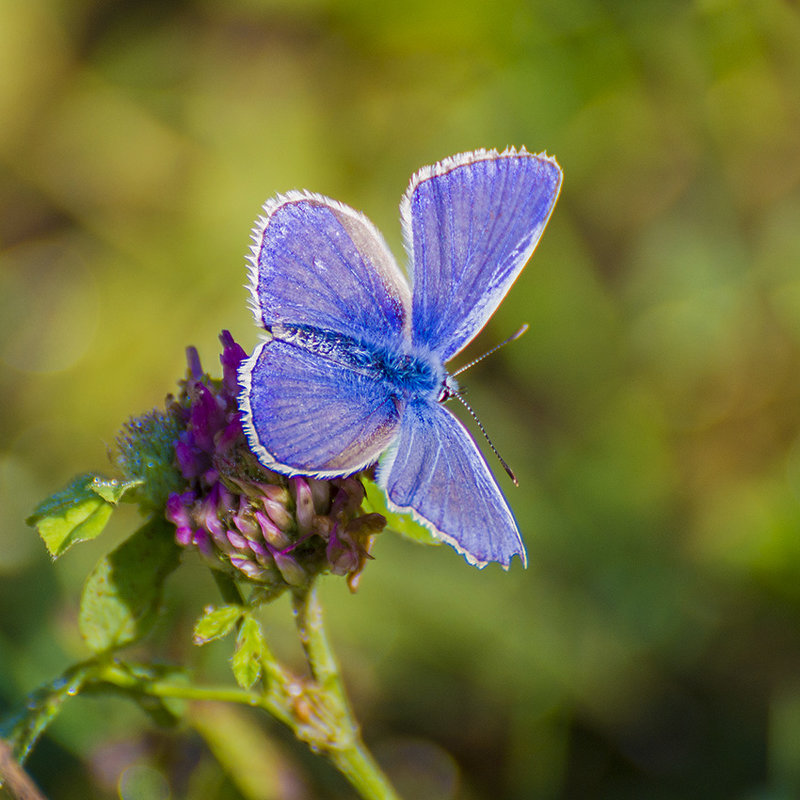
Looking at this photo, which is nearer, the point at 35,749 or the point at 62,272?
the point at 35,749

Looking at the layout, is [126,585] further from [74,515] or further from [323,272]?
[323,272]

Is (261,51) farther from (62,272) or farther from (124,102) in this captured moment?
(62,272)

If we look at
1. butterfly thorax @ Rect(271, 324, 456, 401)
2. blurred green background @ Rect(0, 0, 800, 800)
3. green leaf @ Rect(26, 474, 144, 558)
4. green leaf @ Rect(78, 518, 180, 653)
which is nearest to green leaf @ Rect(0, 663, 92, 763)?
green leaf @ Rect(78, 518, 180, 653)

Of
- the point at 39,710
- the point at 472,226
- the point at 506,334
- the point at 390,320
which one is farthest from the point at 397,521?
the point at 506,334

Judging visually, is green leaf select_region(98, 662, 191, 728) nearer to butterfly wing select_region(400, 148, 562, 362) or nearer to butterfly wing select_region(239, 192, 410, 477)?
butterfly wing select_region(239, 192, 410, 477)

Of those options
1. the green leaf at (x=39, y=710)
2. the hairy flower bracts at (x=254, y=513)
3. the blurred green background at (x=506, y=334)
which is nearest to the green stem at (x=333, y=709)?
the hairy flower bracts at (x=254, y=513)

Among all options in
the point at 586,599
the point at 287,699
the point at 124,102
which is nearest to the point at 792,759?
the point at 586,599
